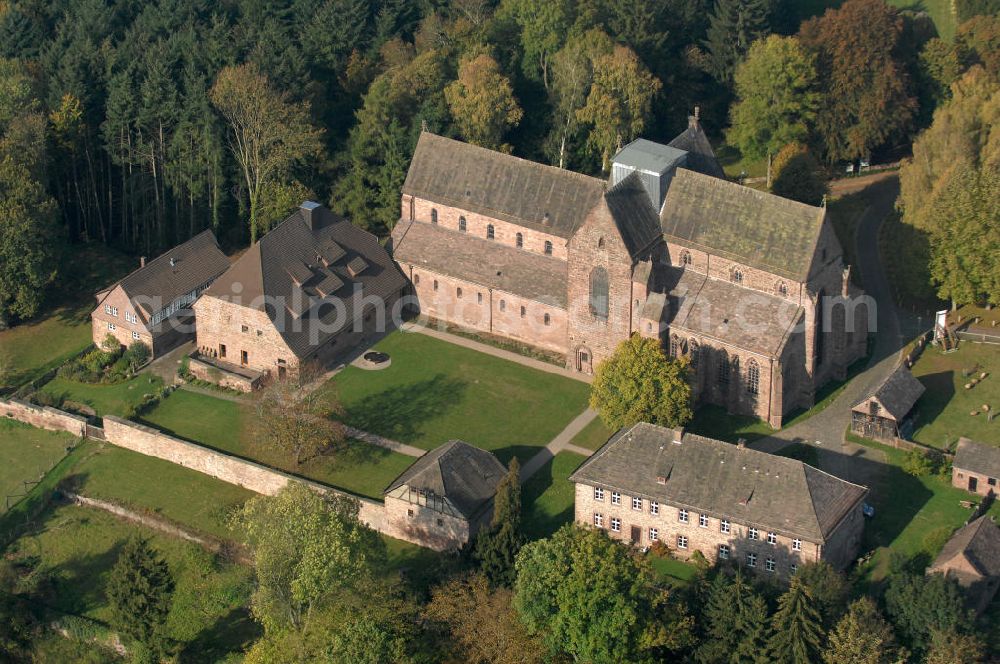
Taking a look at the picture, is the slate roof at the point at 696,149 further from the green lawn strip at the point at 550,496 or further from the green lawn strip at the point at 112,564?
the green lawn strip at the point at 112,564

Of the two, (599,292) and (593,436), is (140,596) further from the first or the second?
(599,292)

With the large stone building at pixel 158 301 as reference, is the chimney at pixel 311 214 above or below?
above

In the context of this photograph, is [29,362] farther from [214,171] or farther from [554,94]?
[554,94]

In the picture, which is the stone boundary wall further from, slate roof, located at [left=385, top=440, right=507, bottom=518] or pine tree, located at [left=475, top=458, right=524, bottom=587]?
pine tree, located at [left=475, top=458, right=524, bottom=587]

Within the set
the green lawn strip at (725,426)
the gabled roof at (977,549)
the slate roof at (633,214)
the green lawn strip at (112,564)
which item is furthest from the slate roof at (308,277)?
the gabled roof at (977,549)

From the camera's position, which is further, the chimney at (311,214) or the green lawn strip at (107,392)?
the chimney at (311,214)

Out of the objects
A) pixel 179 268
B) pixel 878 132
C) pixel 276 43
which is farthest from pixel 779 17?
pixel 179 268

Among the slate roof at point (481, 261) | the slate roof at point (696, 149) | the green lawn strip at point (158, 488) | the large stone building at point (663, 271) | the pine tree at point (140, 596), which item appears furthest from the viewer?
the slate roof at point (696, 149)
